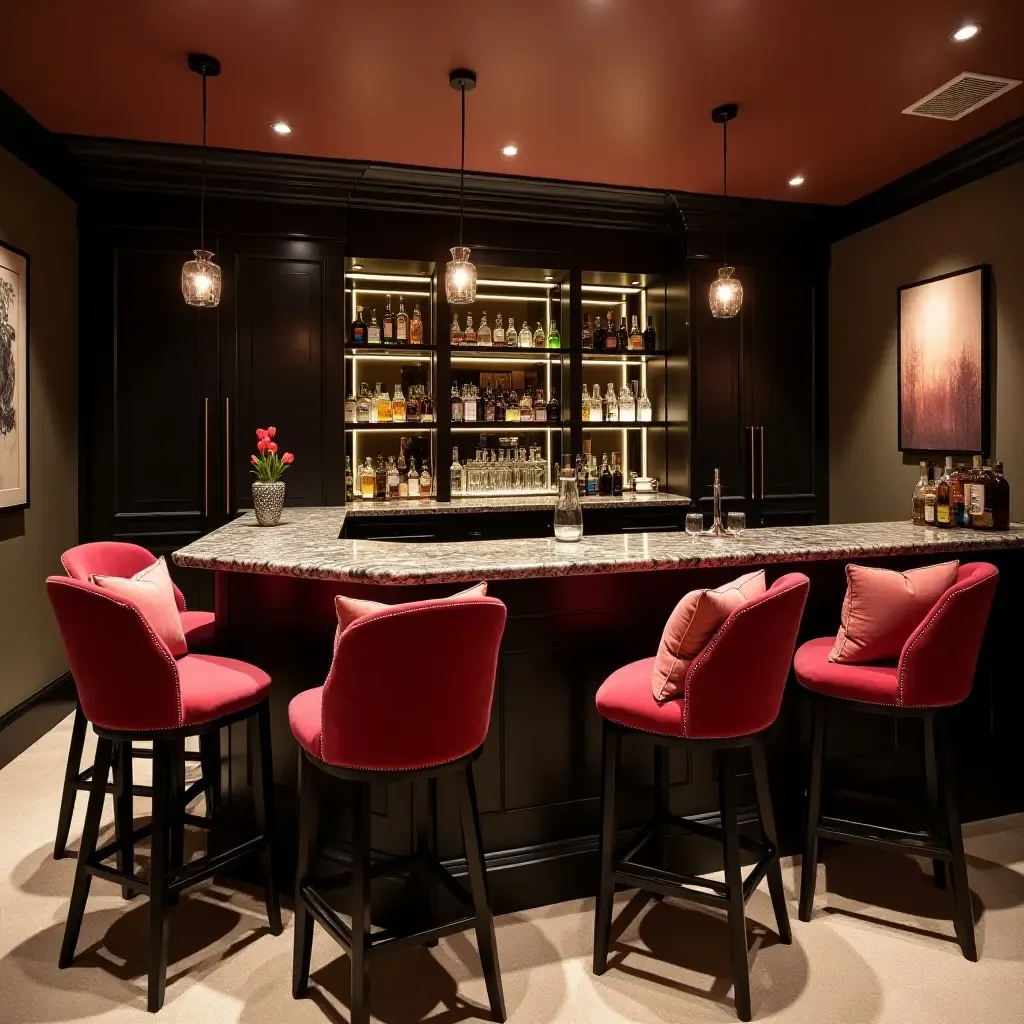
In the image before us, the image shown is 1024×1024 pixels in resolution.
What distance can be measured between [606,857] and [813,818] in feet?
2.29

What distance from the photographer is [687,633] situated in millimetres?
2004

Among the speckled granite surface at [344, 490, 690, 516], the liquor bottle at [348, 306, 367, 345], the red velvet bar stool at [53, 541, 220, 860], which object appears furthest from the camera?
the liquor bottle at [348, 306, 367, 345]

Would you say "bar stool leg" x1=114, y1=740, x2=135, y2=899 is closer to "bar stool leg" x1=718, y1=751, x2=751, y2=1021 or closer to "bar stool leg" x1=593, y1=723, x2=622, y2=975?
"bar stool leg" x1=593, y1=723, x2=622, y2=975

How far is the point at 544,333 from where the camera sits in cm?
552

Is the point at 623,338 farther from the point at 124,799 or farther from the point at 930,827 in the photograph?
the point at 124,799

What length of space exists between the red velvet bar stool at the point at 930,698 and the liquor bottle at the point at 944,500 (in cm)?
85

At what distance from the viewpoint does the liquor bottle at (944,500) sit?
10.5 feet

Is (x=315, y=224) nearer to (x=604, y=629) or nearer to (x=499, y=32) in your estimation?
(x=499, y=32)

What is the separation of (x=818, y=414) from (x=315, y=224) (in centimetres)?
342

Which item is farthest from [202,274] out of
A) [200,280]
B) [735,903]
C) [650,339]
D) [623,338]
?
[650,339]

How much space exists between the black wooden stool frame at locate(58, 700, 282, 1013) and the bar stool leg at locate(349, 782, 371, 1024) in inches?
20.4

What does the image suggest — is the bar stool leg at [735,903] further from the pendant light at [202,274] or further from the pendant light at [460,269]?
the pendant light at [202,274]

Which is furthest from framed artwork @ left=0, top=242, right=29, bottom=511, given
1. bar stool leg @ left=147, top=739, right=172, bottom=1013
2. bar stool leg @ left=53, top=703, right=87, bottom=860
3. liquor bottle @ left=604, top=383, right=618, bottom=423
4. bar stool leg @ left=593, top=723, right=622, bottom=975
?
liquor bottle @ left=604, top=383, right=618, bottom=423

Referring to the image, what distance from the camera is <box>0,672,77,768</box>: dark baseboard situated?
3611 millimetres
